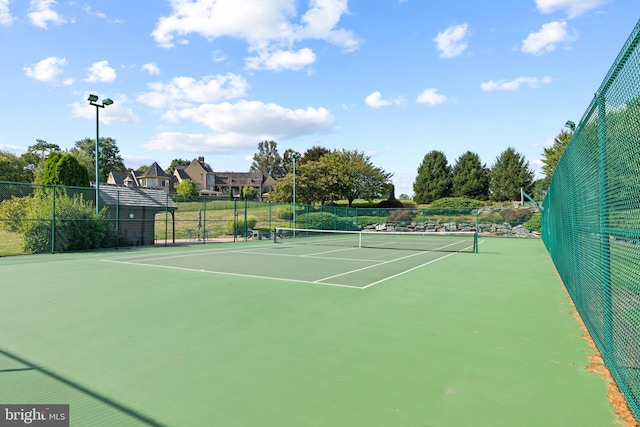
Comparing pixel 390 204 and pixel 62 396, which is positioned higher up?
pixel 390 204

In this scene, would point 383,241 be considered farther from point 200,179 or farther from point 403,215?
point 200,179

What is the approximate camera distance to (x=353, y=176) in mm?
46938

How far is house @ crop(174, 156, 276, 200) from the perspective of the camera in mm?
80375

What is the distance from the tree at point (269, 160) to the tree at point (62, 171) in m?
74.7

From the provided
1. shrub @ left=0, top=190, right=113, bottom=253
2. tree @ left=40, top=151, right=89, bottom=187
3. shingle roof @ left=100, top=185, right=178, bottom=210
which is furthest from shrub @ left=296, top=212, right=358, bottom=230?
shrub @ left=0, top=190, right=113, bottom=253

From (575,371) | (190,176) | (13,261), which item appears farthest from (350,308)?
(190,176)

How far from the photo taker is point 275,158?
9531cm

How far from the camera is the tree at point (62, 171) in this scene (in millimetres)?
A: 19234

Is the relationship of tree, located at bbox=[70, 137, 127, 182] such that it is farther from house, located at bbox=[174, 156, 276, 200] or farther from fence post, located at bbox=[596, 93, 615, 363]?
fence post, located at bbox=[596, 93, 615, 363]

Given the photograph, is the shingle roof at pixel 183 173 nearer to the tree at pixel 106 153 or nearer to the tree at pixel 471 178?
the tree at pixel 106 153

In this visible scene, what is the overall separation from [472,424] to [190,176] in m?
82.5

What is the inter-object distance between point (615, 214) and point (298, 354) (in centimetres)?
298

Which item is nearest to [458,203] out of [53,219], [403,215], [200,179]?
[403,215]

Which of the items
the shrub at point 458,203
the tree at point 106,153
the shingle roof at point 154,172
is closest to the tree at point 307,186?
the shrub at point 458,203
